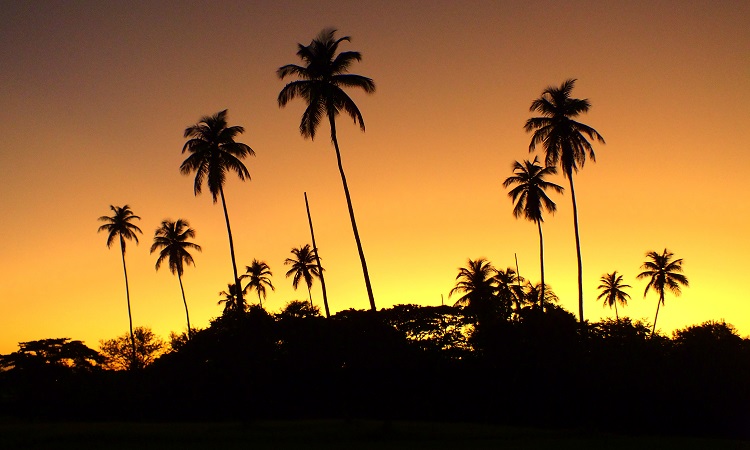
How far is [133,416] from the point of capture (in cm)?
5069

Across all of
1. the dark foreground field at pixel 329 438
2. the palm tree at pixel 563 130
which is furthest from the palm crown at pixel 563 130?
the dark foreground field at pixel 329 438

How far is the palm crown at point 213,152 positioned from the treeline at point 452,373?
31.5 feet

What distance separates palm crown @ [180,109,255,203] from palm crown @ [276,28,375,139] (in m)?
7.74

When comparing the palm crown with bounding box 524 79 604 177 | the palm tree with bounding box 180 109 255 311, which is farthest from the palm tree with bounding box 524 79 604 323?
the palm tree with bounding box 180 109 255 311

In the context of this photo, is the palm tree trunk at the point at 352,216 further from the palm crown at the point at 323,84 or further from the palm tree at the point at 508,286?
the palm tree at the point at 508,286

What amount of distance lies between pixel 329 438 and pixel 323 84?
19.9 metres

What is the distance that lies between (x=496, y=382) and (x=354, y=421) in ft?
38.5

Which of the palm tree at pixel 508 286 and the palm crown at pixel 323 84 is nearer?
the palm crown at pixel 323 84

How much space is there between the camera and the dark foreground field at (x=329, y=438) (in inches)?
1257

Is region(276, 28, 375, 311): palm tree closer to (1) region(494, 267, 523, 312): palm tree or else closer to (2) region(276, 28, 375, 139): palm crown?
(2) region(276, 28, 375, 139): palm crown

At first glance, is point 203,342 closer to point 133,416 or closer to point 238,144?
point 133,416

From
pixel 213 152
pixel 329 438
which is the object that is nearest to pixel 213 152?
pixel 213 152

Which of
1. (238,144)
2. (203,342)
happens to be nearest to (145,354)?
(203,342)

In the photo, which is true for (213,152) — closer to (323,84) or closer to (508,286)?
(323,84)
